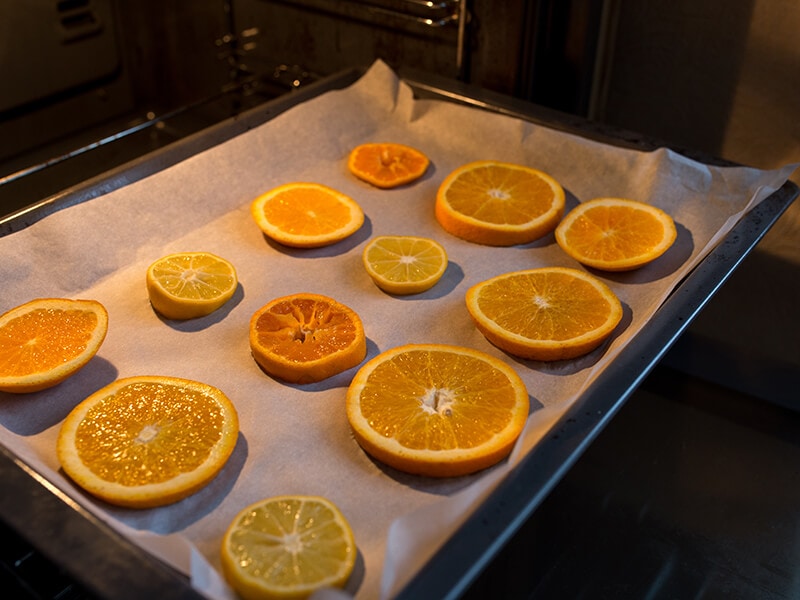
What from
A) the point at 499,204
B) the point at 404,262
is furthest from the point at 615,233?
the point at 404,262

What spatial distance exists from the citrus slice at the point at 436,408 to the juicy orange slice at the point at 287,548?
14 centimetres

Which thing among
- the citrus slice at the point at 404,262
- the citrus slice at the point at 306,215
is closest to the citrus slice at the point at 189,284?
the citrus slice at the point at 306,215

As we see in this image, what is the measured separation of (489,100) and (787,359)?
88 centimetres

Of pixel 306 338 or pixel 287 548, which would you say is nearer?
pixel 287 548

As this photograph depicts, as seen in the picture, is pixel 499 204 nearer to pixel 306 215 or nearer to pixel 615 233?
pixel 615 233

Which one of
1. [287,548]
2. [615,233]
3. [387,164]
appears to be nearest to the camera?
[287,548]

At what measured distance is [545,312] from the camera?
4.37 feet

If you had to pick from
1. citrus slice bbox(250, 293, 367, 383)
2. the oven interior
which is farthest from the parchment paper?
the oven interior

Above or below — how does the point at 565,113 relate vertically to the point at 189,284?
above

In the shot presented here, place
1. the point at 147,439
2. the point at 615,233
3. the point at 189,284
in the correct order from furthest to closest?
the point at 615,233, the point at 189,284, the point at 147,439

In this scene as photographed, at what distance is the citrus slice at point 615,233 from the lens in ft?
4.74

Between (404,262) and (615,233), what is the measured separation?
0.38 meters

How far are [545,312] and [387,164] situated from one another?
0.53 meters

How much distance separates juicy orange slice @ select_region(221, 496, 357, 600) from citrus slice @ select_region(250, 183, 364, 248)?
1.99 feet
